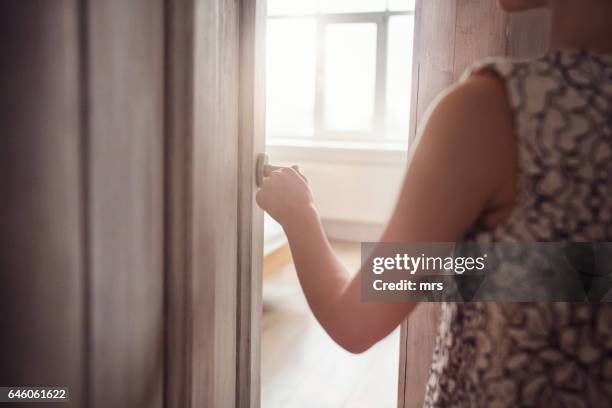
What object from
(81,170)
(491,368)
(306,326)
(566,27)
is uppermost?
(566,27)

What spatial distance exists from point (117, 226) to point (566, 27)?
59cm

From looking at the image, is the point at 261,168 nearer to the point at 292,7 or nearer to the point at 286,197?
the point at 286,197

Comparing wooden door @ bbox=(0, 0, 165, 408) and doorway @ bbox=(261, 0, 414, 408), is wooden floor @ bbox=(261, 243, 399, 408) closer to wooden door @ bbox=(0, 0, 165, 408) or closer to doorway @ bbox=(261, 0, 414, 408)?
doorway @ bbox=(261, 0, 414, 408)

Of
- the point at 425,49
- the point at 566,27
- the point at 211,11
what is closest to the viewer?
the point at 566,27

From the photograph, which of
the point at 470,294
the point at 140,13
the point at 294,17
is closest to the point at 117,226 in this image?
the point at 140,13

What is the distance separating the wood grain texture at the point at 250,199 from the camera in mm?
957

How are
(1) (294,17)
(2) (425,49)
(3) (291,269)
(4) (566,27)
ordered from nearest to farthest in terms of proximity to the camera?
1. (4) (566,27)
2. (2) (425,49)
3. (3) (291,269)
4. (1) (294,17)

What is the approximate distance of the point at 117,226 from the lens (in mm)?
744

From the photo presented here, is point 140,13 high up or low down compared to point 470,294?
up

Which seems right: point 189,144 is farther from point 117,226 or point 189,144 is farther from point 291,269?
point 291,269

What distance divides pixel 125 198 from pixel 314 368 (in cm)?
182

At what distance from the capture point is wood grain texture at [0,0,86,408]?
24.1 inches

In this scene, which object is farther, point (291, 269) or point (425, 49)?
point (291, 269)

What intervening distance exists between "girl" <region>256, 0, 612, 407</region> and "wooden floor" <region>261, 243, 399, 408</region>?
1.65 meters
